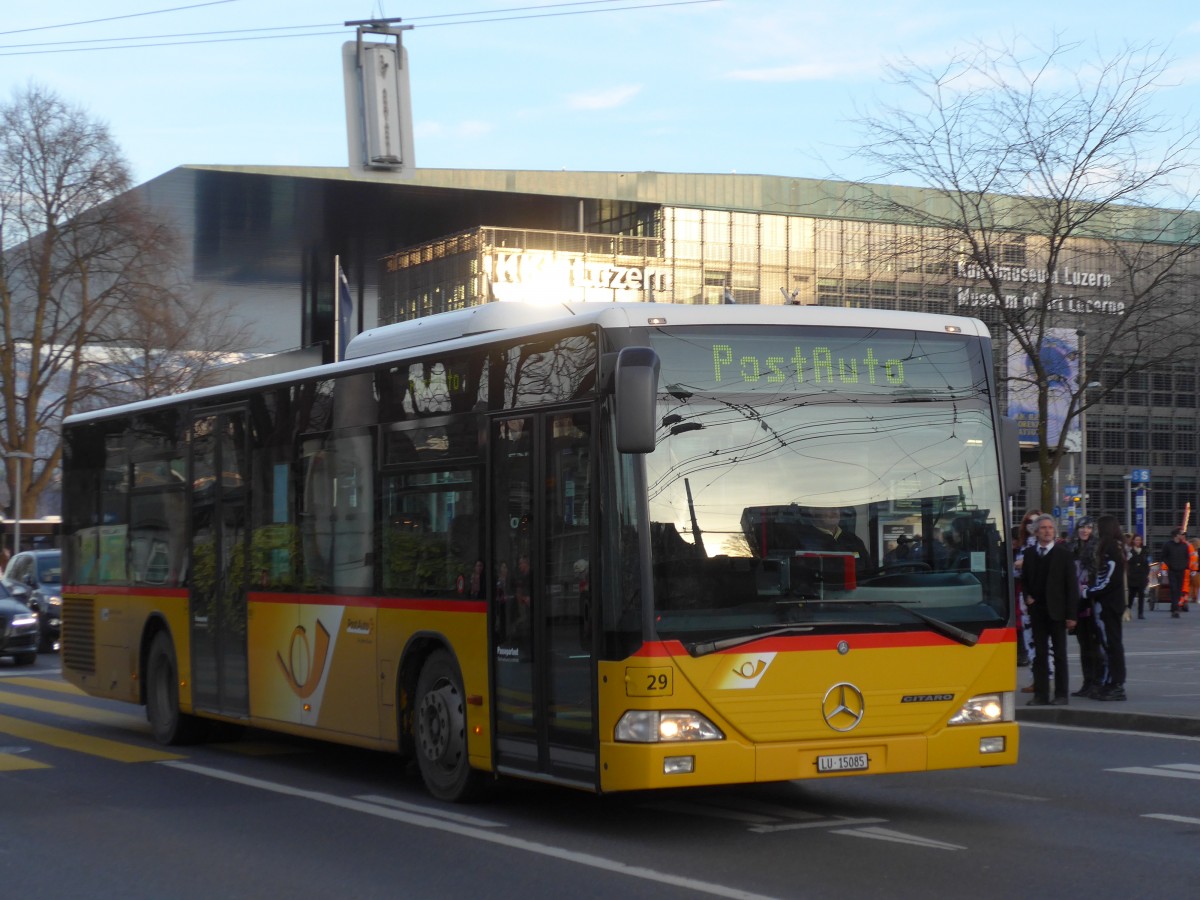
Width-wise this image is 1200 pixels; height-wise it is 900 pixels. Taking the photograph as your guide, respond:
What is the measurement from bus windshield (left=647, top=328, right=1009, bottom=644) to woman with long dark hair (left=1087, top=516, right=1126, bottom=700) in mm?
6818

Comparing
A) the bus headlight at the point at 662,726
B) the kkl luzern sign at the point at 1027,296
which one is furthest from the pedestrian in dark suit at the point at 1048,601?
the kkl luzern sign at the point at 1027,296

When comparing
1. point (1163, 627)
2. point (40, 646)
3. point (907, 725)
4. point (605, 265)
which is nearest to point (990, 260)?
point (1163, 627)

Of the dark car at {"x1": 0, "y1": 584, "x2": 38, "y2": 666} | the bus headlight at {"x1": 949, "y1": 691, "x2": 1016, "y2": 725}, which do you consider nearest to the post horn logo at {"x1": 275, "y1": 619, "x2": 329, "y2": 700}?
the bus headlight at {"x1": 949, "y1": 691, "x2": 1016, "y2": 725}

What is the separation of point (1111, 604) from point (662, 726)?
837 centimetres

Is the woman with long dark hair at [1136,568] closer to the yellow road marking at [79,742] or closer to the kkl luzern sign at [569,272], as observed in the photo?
the yellow road marking at [79,742]

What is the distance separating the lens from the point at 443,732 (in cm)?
1001

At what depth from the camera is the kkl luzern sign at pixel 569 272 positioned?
65.9m

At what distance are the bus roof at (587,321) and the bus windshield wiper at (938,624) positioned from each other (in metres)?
1.49

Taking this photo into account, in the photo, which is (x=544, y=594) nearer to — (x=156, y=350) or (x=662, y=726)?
(x=662, y=726)

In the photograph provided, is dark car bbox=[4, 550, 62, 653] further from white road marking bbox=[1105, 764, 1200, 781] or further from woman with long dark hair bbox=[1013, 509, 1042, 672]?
white road marking bbox=[1105, 764, 1200, 781]

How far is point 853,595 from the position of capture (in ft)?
28.7

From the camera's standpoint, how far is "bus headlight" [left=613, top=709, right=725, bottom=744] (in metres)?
8.31

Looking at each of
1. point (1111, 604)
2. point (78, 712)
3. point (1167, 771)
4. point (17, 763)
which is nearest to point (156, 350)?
point (78, 712)

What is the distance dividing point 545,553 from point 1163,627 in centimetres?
2422
